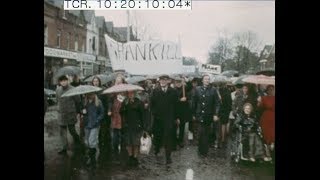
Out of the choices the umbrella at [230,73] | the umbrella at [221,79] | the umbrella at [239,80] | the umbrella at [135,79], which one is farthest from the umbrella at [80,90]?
the umbrella at [239,80]

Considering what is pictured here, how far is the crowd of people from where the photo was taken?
6059 mm

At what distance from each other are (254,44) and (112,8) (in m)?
1.97

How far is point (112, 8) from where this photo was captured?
596 cm

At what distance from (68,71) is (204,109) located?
1.94 meters

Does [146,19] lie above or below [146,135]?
above

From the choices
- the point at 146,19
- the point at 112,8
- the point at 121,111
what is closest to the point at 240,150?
the point at 121,111

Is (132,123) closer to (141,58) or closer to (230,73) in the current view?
(141,58)

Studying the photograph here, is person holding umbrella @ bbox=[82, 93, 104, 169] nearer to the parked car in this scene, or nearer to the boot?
the boot

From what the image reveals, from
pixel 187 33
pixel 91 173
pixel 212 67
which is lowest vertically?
pixel 91 173

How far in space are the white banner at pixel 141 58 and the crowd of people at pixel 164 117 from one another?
0.14 metres

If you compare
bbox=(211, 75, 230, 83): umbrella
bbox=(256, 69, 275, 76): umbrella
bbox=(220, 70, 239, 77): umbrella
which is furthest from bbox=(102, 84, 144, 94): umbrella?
bbox=(256, 69, 275, 76): umbrella

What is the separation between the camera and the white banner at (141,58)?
6051mm

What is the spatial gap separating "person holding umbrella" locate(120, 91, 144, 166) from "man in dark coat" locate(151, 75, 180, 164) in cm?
20
